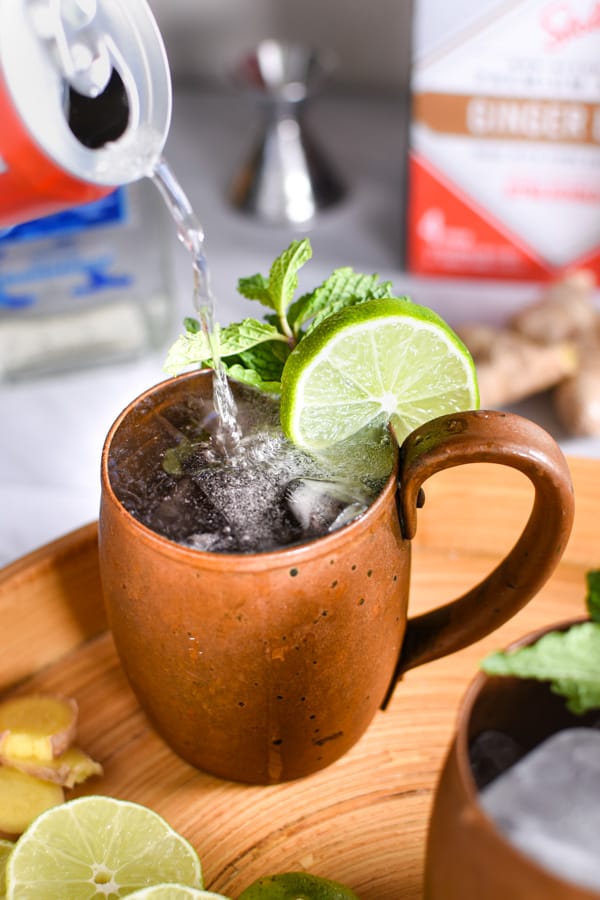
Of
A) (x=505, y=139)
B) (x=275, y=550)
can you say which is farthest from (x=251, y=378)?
(x=505, y=139)

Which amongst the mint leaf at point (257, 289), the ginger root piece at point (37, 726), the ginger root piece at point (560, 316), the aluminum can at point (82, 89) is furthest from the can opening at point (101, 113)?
the ginger root piece at point (560, 316)

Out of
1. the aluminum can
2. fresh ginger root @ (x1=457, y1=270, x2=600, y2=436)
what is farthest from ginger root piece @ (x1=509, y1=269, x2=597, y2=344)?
the aluminum can

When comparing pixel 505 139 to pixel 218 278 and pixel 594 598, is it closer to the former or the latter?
pixel 218 278

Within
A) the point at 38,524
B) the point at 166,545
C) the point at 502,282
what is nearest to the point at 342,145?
the point at 502,282

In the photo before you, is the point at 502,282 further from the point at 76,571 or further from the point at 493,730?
the point at 493,730

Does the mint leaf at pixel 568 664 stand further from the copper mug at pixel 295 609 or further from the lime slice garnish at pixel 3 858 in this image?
the lime slice garnish at pixel 3 858

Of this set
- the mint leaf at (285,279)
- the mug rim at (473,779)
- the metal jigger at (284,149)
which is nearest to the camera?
the mug rim at (473,779)
